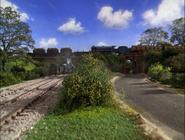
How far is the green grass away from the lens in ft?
10.2

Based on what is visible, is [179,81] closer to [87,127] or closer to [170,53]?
[87,127]

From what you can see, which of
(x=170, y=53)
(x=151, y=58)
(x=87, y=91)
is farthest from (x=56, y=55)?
(x=87, y=91)

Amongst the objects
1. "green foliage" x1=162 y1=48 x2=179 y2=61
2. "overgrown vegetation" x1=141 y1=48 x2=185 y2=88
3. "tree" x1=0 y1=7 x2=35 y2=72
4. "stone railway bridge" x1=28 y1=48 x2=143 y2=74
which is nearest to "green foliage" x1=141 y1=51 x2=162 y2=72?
"overgrown vegetation" x1=141 y1=48 x2=185 y2=88

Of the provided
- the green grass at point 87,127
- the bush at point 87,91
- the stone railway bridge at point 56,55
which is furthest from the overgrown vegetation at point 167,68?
the green grass at point 87,127

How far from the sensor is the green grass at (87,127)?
3.11 metres

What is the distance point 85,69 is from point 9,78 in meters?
10.5

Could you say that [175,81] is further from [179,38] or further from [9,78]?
[179,38]

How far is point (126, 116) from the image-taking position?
4379 millimetres

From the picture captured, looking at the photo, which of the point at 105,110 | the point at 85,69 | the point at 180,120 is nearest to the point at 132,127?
the point at 105,110

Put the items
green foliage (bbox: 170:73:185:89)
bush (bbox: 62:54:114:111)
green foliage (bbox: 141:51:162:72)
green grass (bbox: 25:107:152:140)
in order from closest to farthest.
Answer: green grass (bbox: 25:107:152:140), bush (bbox: 62:54:114:111), green foliage (bbox: 170:73:185:89), green foliage (bbox: 141:51:162:72)

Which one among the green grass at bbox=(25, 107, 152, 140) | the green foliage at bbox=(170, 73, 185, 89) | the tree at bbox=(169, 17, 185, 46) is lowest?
the green grass at bbox=(25, 107, 152, 140)

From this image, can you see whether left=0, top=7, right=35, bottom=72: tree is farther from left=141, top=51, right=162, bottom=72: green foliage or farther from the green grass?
left=141, top=51, right=162, bottom=72: green foliage

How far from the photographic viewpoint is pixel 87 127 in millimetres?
3514

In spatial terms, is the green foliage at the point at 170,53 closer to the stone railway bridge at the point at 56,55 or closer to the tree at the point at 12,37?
the stone railway bridge at the point at 56,55
